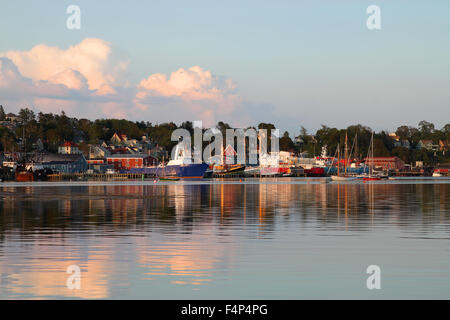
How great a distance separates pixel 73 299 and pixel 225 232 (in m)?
15.0

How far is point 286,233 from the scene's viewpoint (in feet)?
95.3

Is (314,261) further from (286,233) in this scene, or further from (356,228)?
(356,228)

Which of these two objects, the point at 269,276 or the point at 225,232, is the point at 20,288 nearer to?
the point at 269,276

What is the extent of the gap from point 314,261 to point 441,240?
8021 mm

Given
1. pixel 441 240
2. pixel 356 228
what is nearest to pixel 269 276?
pixel 441 240

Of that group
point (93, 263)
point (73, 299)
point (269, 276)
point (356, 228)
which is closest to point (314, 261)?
point (269, 276)
